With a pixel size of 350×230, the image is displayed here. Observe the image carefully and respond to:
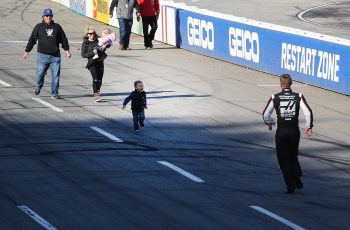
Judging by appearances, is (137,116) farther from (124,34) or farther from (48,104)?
(124,34)

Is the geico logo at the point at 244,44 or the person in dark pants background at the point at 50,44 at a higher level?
the person in dark pants background at the point at 50,44

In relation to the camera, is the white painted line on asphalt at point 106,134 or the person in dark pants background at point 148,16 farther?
the person in dark pants background at point 148,16

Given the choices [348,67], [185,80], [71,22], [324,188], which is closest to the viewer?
[324,188]

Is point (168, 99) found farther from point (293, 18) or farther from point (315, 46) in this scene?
point (293, 18)

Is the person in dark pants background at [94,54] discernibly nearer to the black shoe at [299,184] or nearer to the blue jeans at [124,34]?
the black shoe at [299,184]

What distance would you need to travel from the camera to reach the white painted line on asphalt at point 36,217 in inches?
552

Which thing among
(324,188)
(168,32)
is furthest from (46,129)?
(168,32)

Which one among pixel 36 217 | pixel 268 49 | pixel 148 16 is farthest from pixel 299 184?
pixel 148 16

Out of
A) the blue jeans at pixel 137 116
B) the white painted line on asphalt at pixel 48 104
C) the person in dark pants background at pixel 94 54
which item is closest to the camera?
the blue jeans at pixel 137 116

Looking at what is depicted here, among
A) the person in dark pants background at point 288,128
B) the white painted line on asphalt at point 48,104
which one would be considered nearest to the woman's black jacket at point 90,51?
the white painted line on asphalt at point 48,104

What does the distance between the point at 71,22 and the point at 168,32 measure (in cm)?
717

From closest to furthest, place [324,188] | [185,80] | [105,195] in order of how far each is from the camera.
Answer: [105,195]
[324,188]
[185,80]

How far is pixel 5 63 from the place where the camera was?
1206 inches

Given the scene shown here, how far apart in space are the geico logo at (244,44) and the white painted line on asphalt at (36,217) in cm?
1532
